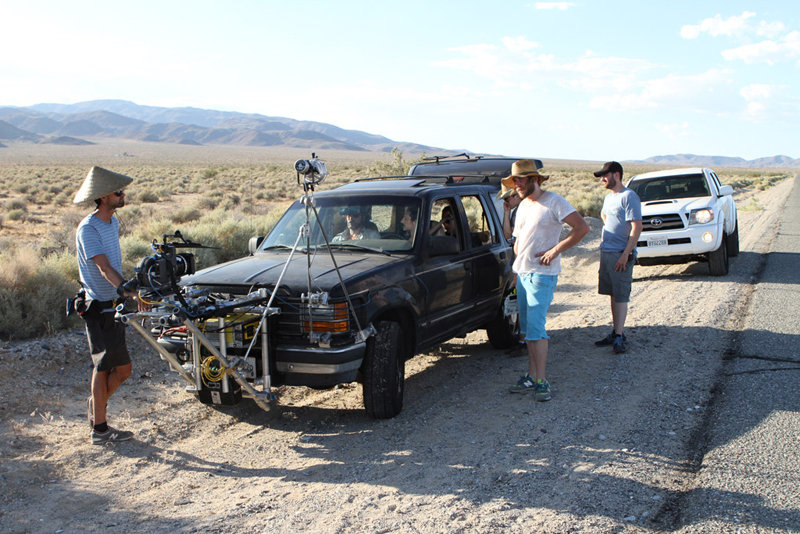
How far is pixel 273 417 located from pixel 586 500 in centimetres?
285

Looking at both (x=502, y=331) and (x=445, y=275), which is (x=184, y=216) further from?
(x=445, y=275)

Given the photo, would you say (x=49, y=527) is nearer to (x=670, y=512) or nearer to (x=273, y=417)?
(x=273, y=417)

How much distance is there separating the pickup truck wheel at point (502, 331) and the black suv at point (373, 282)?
0.05 ft

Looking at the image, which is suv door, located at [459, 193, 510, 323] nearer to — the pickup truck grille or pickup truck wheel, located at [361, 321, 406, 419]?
pickup truck wheel, located at [361, 321, 406, 419]

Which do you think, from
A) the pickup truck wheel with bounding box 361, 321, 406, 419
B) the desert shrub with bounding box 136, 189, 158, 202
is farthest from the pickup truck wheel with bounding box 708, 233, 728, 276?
the desert shrub with bounding box 136, 189, 158, 202

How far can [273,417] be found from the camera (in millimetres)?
5883

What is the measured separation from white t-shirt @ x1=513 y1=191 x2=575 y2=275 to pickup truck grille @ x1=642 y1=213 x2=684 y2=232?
6.70 metres

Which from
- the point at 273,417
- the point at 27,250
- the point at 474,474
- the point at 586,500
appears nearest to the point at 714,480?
the point at 586,500

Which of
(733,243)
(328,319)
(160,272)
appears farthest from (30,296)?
(733,243)

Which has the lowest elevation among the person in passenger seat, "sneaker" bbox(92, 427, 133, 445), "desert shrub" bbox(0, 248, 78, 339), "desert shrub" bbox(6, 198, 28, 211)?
"sneaker" bbox(92, 427, 133, 445)

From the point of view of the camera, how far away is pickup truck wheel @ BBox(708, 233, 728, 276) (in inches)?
460

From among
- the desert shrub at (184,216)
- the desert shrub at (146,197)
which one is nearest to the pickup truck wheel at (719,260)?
the desert shrub at (184,216)

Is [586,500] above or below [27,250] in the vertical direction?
below

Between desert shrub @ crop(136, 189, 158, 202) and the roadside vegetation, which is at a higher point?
desert shrub @ crop(136, 189, 158, 202)
